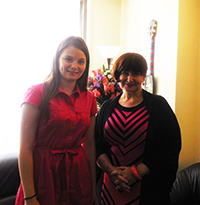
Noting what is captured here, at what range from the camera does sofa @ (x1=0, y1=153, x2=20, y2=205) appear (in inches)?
68.1

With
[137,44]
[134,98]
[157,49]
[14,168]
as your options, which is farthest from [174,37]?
[14,168]

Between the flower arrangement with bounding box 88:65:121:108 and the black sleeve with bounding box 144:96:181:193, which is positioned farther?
the flower arrangement with bounding box 88:65:121:108

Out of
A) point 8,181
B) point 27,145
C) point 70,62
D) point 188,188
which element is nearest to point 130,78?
point 70,62

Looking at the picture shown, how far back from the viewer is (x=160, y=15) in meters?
2.14

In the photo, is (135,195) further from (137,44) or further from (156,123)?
(137,44)

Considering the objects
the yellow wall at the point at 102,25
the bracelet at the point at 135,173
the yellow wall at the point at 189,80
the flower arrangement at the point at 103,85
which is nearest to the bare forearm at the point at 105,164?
the bracelet at the point at 135,173

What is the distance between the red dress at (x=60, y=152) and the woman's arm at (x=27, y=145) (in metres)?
0.03

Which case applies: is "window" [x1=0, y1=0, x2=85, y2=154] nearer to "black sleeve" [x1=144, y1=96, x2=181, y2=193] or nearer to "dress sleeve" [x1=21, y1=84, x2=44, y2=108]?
"dress sleeve" [x1=21, y1=84, x2=44, y2=108]

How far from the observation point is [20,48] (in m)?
2.42

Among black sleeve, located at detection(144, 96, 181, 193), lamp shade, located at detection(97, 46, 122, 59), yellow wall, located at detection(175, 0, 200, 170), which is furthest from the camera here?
lamp shade, located at detection(97, 46, 122, 59)

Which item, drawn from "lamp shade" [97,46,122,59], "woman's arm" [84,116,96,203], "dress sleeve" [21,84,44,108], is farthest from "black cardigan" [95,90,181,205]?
"lamp shade" [97,46,122,59]

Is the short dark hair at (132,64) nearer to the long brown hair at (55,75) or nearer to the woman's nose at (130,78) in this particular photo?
the woman's nose at (130,78)

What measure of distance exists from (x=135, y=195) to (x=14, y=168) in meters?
1.12

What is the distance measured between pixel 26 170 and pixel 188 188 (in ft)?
4.71
